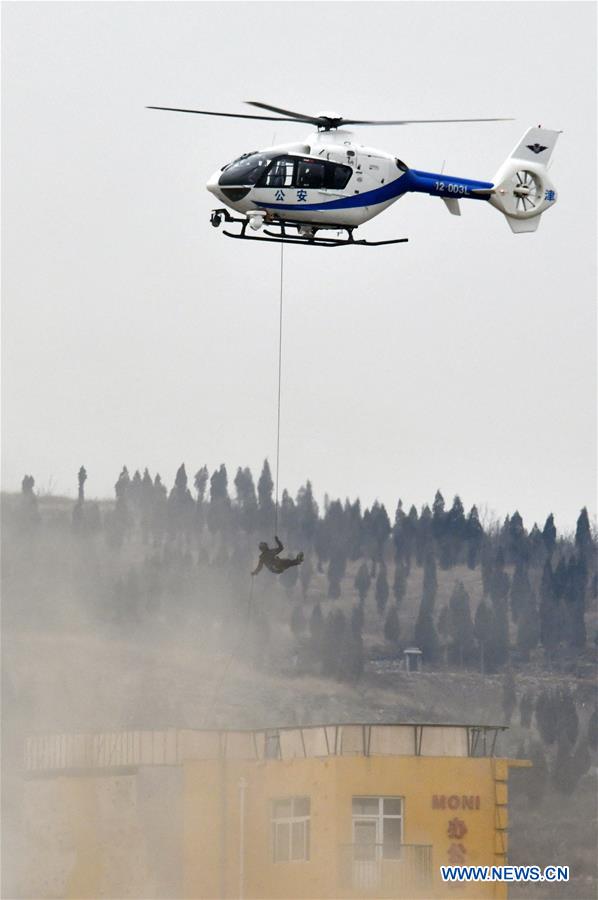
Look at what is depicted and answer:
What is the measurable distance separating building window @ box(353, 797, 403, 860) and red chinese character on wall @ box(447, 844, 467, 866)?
1.26 m

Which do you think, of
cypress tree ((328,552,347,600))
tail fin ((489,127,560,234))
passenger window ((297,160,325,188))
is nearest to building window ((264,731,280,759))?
tail fin ((489,127,560,234))

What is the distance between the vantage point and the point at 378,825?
45969mm

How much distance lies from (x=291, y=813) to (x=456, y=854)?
4.00m

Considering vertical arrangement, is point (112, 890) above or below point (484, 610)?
below

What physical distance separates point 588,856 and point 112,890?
27503 mm

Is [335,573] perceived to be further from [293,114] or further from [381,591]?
[293,114]

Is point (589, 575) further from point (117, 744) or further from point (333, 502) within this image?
point (117, 744)

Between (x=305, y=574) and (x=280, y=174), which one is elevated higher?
(x=280, y=174)

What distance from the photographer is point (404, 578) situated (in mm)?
80625

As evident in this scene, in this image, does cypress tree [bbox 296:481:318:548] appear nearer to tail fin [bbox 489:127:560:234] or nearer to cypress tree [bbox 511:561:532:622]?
cypress tree [bbox 511:561:532:622]

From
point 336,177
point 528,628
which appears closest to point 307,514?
point 528,628

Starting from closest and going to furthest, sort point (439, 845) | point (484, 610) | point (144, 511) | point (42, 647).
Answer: point (439, 845)
point (42, 647)
point (144, 511)
point (484, 610)

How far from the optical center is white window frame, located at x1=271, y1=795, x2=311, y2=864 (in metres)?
46.3

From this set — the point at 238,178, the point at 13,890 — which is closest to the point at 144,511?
the point at 13,890
